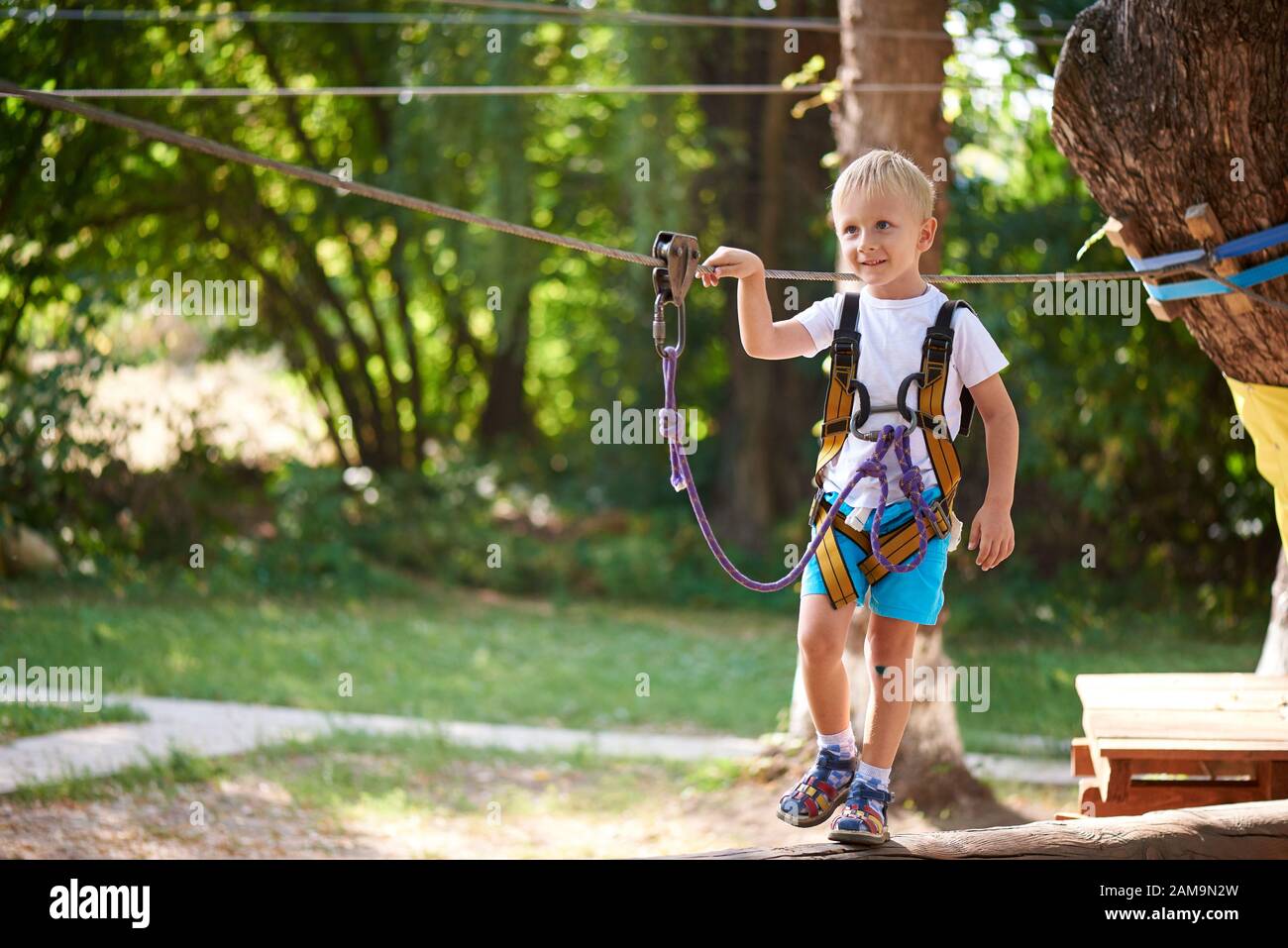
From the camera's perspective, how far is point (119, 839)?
222 inches

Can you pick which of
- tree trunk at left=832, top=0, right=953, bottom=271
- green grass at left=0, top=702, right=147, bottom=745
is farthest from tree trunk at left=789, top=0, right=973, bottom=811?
green grass at left=0, top=702, right=147, bottom=745

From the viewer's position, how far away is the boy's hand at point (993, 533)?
3145mm

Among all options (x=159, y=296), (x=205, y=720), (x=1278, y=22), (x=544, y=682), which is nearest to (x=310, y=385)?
(x=159, y=296)

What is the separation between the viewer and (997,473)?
10.5 ft

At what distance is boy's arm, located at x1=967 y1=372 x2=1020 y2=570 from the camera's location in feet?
10.3

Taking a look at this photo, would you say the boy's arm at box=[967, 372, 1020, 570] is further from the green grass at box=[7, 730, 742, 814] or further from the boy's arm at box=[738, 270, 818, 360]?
the green grass at box=[7, 730, 742, 814]

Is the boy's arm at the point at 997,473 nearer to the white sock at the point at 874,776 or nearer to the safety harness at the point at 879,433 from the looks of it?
the safety harness at the point at 879,433

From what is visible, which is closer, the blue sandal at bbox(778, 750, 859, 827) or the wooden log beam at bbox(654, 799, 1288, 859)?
the blue sandal at bbox(778, 750, 859, 827)

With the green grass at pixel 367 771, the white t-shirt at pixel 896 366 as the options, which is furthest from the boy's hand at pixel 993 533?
the green grass at pixel 367 771

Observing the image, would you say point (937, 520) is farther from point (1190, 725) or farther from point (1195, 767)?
point (1195, 767)

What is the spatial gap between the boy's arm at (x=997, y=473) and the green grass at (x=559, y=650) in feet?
15.7

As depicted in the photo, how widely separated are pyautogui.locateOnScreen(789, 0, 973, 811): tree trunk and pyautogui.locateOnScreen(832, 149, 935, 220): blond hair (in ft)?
10.1
